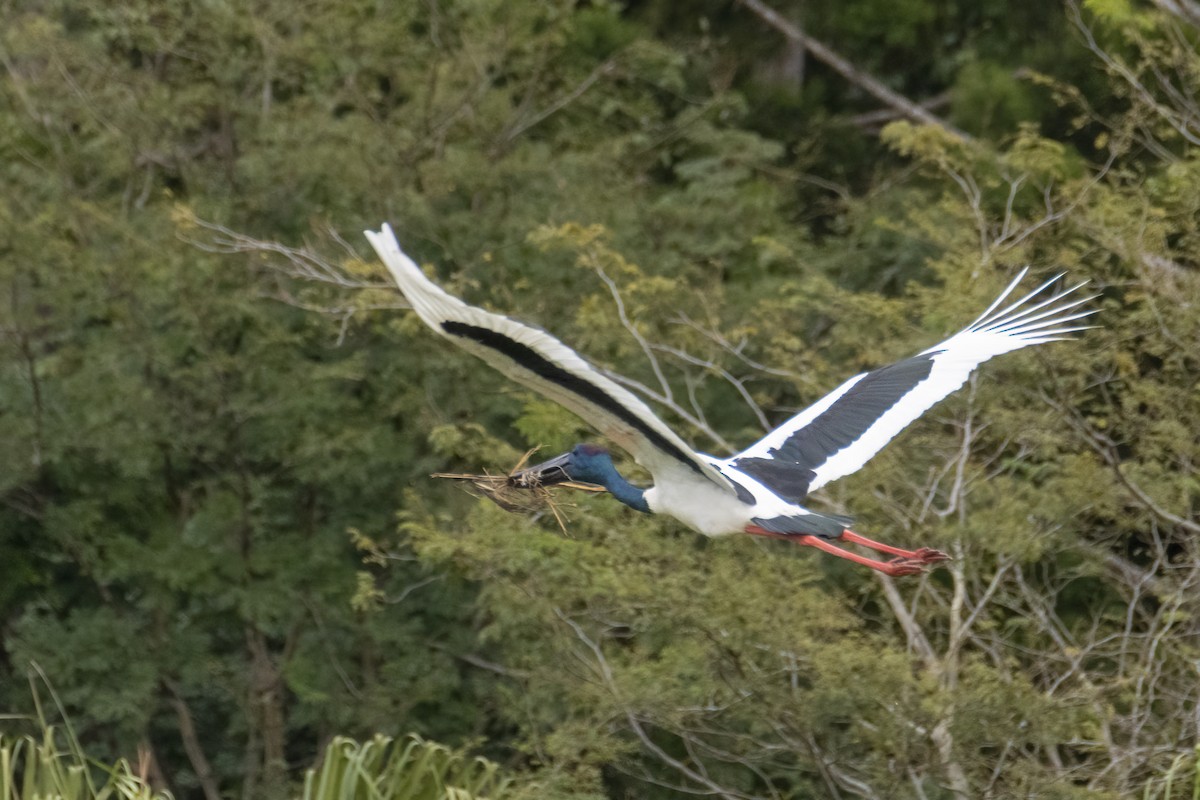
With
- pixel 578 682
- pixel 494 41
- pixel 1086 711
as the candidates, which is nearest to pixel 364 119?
pixel 494 41

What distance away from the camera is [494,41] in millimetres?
12312

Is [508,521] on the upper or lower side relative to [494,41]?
lower

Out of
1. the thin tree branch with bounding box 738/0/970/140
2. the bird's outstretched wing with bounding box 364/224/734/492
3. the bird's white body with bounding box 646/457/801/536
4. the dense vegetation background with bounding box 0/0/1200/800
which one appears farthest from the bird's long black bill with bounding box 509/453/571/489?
the thin tree branch with bounding box 738/0/970/140

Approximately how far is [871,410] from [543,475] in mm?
1407

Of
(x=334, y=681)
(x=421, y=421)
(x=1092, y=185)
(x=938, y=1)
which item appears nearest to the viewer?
(x=1092, y=185)

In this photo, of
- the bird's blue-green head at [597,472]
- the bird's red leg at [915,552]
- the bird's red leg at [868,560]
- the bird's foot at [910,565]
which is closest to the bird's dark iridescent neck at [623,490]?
the bird's blue-green head at [597,472]

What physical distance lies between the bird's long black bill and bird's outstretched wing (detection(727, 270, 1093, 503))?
2.29ft

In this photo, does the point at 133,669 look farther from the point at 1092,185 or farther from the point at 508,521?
the point at 1092,185

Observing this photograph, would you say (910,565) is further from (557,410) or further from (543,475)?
(557,410)

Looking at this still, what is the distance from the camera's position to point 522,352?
512 centimetres

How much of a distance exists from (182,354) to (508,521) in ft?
12.4

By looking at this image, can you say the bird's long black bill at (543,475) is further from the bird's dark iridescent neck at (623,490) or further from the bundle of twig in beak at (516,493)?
the bird's dark iridescent neck at (623,490)

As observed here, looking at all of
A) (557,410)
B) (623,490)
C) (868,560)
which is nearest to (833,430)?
(868,560)

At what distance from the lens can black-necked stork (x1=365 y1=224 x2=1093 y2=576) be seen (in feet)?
16.7
